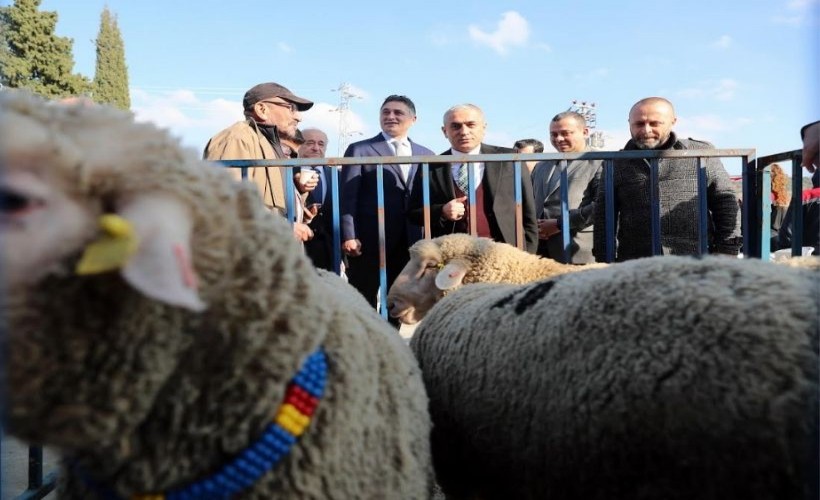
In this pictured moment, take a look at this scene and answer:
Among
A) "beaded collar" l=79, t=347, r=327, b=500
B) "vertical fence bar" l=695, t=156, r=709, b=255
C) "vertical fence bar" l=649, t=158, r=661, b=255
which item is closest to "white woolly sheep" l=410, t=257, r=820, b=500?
"beaded collar" l=79, t=347, r=327, b=500

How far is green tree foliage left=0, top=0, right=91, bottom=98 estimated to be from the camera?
3475 millimetres

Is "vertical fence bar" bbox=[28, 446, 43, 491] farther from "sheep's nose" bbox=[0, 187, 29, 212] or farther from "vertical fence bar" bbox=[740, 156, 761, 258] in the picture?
"vertical fence bar" bbox=[740, 156, 761, 258]

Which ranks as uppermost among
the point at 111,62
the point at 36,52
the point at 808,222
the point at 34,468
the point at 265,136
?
the point at 111,62

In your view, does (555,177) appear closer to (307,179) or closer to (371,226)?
(371,226)

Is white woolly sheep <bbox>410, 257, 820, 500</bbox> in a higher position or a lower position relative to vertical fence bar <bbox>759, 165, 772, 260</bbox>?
lower

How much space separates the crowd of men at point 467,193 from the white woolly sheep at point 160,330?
6.84 feet

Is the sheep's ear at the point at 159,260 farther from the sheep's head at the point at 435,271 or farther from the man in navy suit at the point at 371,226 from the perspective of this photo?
the man in navy suit at the point at 371,226

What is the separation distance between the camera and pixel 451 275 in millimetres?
2752

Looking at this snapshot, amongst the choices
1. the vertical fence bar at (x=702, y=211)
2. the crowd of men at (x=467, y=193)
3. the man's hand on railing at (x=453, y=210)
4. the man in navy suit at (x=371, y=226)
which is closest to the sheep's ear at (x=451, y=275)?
the crowd of men at (x=467, y=193)

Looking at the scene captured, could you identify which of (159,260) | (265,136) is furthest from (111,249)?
(265,136)

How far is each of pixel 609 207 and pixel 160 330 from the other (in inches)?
105

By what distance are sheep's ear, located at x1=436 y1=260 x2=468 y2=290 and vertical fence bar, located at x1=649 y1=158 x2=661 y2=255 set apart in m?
1.06

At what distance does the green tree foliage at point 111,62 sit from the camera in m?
21.2

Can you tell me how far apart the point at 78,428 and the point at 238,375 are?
233 millimetres
